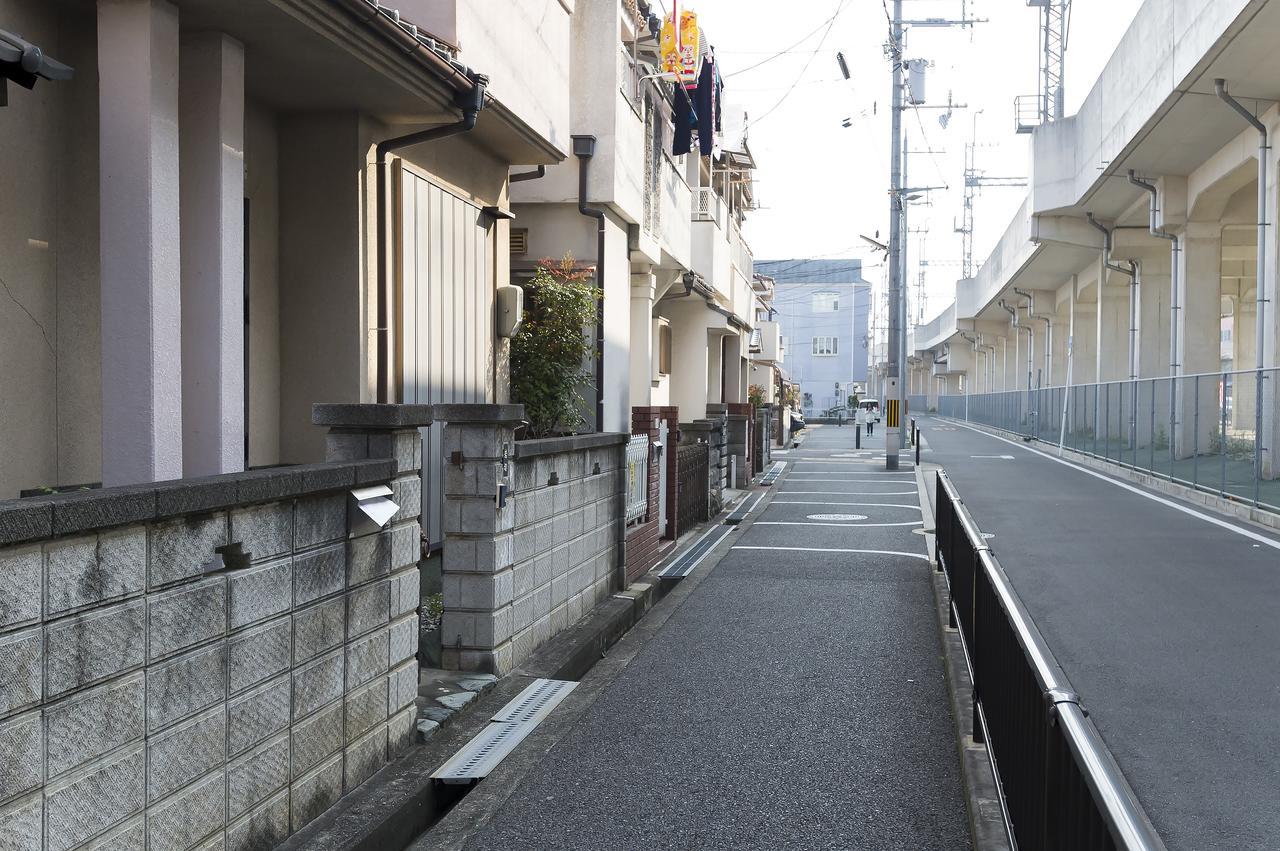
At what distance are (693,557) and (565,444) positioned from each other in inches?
192

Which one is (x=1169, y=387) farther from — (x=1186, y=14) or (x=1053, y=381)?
(x=1053, y=381)

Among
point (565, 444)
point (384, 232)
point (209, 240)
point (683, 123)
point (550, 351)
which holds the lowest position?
point (565, 444)

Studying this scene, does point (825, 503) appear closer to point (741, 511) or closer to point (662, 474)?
point (741, 511)

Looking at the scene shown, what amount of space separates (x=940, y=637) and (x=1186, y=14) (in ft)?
37.8

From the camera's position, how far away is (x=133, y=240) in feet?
17.2

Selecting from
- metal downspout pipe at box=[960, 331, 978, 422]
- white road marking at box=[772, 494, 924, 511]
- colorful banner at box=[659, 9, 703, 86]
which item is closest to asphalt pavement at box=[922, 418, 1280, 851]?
white road marking at box=[772, 494, 924, 511]

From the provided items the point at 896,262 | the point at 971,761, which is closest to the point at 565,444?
the point at 971,761

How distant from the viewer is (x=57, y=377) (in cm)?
555

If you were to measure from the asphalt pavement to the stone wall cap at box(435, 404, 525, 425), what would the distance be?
143 inches

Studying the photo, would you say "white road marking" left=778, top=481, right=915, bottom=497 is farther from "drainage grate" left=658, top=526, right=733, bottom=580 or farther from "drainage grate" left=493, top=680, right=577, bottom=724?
"drainage grate" left=493, top=680, right=577, bottom=724

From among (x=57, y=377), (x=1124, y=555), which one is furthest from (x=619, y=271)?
(x=57, y=377)

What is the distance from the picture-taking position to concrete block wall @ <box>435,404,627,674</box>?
6332 mm

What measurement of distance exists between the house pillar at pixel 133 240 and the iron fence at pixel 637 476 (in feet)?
17.6

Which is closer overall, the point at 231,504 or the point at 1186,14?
the point at 231,504
